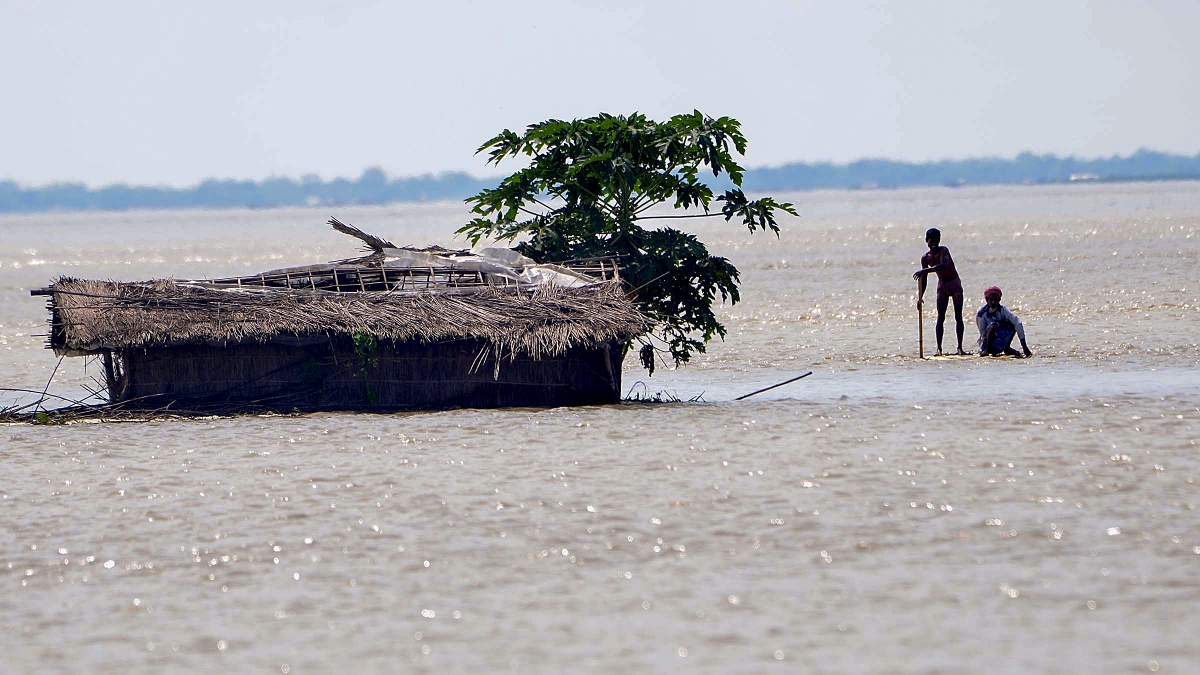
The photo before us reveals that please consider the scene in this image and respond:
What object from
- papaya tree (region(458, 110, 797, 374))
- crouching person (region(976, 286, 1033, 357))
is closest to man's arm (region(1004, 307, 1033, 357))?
crouching person (region(976, 286, 1033, 357))

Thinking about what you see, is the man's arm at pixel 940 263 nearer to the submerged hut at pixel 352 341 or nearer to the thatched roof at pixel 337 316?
the submerged hut at pixel 352 341

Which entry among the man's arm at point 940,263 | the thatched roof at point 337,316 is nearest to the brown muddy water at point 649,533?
the thatched roof at point 337,316

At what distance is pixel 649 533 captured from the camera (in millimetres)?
8062

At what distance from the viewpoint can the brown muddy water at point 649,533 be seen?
614 cm

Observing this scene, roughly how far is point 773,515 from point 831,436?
8.61 ft

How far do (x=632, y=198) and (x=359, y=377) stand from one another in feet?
10.4

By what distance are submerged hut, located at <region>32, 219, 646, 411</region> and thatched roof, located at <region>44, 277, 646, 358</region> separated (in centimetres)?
1

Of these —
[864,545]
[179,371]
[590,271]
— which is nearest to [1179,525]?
[864,545]

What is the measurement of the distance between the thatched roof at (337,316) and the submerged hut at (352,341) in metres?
0.01

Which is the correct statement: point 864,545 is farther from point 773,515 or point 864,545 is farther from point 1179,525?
point 1179,525

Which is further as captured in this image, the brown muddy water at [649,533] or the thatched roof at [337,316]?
the thatched roof at [337,316]

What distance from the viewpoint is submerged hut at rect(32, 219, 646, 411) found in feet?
40.5

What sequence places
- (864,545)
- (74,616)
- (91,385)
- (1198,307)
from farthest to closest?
(1198,307) < (91,385) < (864,545) < (74,616)

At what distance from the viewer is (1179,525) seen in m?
7.82
